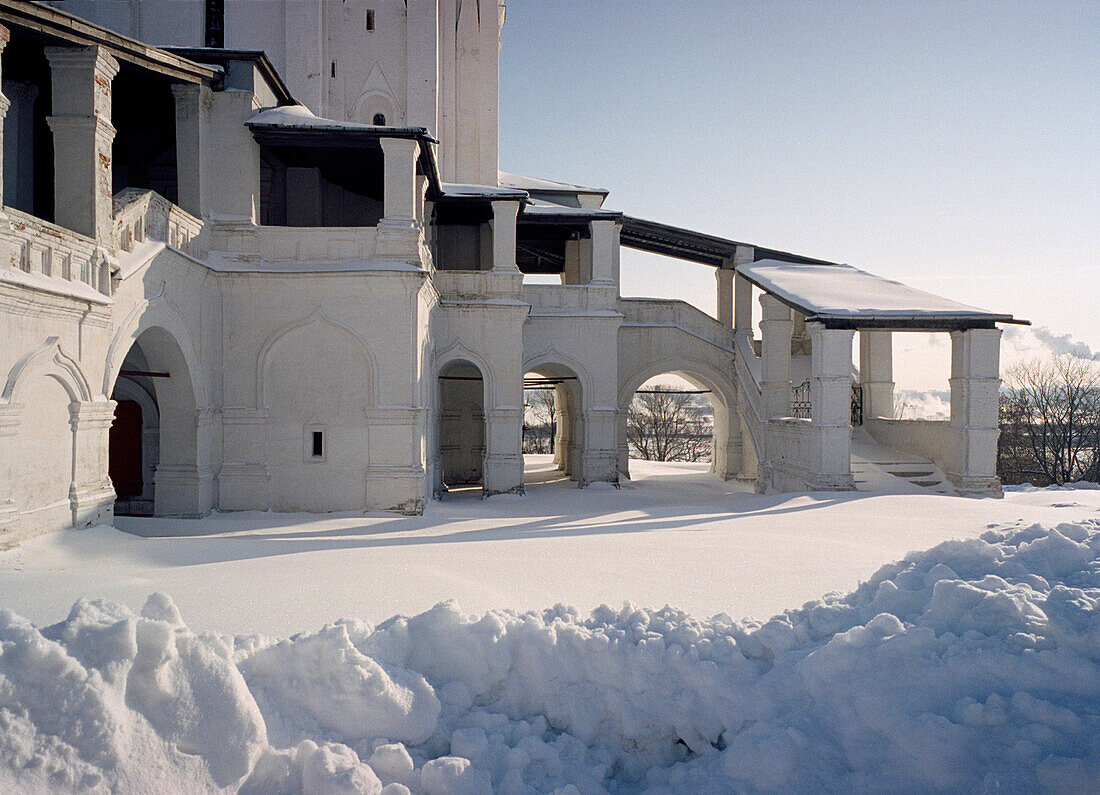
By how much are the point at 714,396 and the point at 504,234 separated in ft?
32.4

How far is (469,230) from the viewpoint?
65.6 feet

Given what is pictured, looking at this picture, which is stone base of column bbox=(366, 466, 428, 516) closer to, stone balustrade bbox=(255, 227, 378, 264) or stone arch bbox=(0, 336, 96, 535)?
stone balustrade bbox=(255, 227, 378, 264)

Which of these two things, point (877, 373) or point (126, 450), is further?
point (877, 373)

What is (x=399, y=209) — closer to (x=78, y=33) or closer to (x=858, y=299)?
(x=78, y=33)

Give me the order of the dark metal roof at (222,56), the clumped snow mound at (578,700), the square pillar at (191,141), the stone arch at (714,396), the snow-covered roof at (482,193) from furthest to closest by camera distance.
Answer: the stone arch at (714,396), the snow-covered roof at (482,193), the dark metal roof at (222,56), the square pillar at (191,141), the clumped snow mound at (578,700)

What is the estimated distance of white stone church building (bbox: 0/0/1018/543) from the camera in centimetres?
869

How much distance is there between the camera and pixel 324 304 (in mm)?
12461

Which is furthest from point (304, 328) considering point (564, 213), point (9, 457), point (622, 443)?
point (622, 443)

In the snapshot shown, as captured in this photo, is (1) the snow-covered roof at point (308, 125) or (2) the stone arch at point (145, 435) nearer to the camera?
(1) the snow-covered roof at point (308, 125)

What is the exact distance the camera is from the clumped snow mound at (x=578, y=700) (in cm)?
367

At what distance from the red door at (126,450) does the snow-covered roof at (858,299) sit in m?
13.7

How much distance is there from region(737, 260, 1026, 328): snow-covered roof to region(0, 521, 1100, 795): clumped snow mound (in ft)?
34.4

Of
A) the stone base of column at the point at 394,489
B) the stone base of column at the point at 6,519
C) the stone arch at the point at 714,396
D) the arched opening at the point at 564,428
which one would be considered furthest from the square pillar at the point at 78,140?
the stone arch at the point at 714,396

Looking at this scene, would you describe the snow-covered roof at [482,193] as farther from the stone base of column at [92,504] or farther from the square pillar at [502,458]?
the stone base of column at [92,504]
